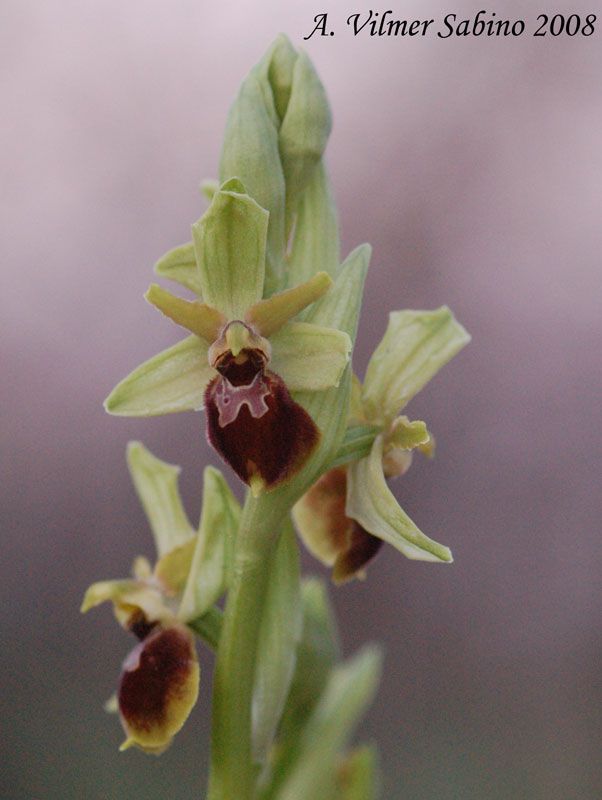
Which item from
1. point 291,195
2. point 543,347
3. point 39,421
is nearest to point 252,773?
point 291,195

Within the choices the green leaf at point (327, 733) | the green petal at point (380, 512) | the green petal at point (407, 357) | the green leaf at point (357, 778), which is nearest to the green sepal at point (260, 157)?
the green petal at point (407, 357)

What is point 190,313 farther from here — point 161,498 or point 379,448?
point 161,498

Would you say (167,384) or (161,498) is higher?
(167,384)

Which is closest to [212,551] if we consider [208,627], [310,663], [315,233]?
[208,627]

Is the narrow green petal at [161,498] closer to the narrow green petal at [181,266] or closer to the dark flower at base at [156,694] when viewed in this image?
the dark flower at base at [156,694]

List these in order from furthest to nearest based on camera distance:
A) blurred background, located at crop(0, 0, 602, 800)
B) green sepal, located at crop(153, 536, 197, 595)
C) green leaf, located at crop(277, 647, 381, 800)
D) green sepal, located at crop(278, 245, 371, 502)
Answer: blurred background, located at crop(0, 0, 602, 800), green leaf, located at crop(277, 647, 381, 800), green sepal, located at crop(153, 536, 197, 595), green sepal, located at crop(278, 245, 371, 502)

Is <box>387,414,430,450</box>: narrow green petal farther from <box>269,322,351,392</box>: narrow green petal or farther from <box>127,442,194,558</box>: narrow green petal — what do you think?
<box>127,442,194,558</box>: narrow green petal

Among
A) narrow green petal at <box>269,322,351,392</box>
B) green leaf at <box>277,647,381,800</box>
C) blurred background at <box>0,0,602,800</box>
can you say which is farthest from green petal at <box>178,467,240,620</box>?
blurred background at <box>0,0,602,800</box>
